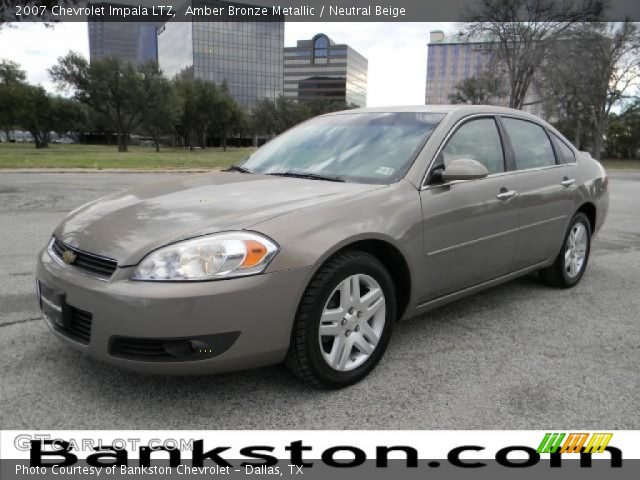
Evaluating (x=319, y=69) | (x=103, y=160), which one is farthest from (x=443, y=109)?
(x=319, y=69)

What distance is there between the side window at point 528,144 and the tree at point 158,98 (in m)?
50.9

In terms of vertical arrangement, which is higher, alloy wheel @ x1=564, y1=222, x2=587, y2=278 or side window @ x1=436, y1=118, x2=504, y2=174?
side window @ x1=436, y1=118, x2=504, y2=174

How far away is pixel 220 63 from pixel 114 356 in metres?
106

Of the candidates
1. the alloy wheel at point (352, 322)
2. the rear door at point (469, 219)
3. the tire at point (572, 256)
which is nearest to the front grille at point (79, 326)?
the alloy wheel at point (352, 322)

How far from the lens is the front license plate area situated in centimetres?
259

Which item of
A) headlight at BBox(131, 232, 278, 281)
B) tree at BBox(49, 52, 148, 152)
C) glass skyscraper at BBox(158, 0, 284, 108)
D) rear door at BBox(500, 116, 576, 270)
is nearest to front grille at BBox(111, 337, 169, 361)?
headlight at BBox(131, 232, 278, 281)

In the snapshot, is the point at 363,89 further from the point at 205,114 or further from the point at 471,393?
the point at 471,393

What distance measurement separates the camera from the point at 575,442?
2.39 metres

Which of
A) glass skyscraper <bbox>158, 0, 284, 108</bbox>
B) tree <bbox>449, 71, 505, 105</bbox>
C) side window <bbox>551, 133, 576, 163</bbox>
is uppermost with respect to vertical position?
glass skyscraper <bbox>158, 0, 284, 108</bbox>

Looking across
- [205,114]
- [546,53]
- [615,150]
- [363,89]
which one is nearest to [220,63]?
[205,114]

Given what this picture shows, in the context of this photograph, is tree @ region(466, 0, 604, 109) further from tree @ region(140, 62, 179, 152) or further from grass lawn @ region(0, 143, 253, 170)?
tree @ region(140, 62, 179, 152)

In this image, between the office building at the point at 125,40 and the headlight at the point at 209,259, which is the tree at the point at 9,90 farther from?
the office building at the point at 125,40

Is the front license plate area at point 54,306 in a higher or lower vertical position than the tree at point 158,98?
lower

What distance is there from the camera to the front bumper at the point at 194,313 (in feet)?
7.62
